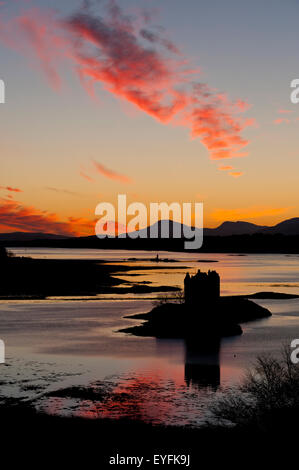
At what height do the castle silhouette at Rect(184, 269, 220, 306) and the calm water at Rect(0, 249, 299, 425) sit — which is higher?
the castle silhouette at Rect(184, 269, 220, 306)

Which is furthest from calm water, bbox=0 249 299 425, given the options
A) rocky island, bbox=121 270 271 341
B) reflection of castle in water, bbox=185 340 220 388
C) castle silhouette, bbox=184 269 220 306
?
castle silhouette, bbox=184 269 220 306

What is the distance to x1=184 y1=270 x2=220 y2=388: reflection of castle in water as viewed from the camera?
34.1m

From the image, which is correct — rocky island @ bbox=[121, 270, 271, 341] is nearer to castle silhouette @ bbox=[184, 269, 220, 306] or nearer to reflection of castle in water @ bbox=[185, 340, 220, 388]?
castle silhouette @ bbox=[184, 269, 220, 306]

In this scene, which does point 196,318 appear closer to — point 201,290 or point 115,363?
point 201,290

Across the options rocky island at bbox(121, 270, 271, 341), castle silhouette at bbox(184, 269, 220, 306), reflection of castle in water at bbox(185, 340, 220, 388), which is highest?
castle silhouette at bbox(184, 269, 220, 306)

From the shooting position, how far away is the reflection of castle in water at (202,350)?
3409 centimetres

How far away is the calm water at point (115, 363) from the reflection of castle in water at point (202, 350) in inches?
2.9

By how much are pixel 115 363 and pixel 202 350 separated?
853 centimetres

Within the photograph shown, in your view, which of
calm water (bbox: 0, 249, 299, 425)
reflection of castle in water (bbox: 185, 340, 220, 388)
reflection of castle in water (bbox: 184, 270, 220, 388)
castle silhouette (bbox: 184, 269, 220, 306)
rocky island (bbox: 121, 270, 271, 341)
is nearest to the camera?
calm water (bbox: 0, 249, 299, 425)

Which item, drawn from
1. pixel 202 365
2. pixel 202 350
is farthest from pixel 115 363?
pixel 202 350

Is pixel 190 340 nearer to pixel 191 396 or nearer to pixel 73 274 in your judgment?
pixel 191 396

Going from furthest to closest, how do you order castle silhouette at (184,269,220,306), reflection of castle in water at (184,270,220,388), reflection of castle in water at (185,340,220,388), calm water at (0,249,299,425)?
castle silhouette at (184,269,220,306)
reflection of castle in water at (184,270,220,388)
reflection of castle in water at (185,340,220,388)
calm water at (0,249,299,425)

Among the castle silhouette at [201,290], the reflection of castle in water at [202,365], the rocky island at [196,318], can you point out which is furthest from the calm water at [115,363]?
the castle silhouette at [201,290]
